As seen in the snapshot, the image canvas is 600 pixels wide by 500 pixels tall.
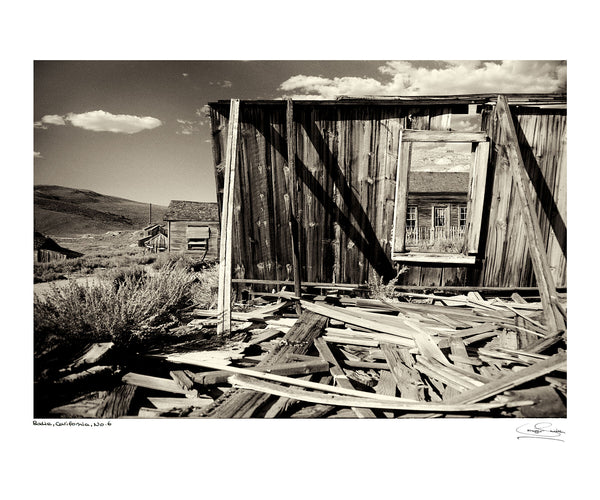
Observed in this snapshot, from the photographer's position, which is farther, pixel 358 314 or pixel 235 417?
pixel 358 314

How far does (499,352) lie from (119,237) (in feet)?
43.6

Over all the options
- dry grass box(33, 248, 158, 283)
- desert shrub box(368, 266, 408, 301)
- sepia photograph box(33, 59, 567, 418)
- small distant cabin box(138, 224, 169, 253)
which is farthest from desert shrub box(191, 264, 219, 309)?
small distant cabin box(138, 224, 169, 253)

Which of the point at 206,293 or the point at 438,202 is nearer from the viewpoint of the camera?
the point at 206,293

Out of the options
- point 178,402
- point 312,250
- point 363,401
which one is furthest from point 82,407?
point 312,250

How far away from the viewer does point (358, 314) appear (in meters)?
4.77

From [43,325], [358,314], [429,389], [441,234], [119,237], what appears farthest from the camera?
[441,234]

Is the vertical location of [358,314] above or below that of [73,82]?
below

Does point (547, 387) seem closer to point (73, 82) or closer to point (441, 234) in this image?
point (73, 82)

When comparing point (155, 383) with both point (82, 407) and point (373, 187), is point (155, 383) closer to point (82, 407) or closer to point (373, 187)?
point (82, 407)

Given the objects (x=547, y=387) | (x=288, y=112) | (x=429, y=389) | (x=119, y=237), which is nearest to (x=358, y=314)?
(x=429, y=389)

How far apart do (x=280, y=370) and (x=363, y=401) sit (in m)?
0.77

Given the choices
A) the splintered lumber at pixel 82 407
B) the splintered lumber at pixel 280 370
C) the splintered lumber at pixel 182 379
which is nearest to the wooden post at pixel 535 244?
the splintered lumber at pixel 280 370

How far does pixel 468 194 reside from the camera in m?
5.35

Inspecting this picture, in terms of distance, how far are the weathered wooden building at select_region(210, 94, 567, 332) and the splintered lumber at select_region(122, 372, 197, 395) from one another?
229 cm
